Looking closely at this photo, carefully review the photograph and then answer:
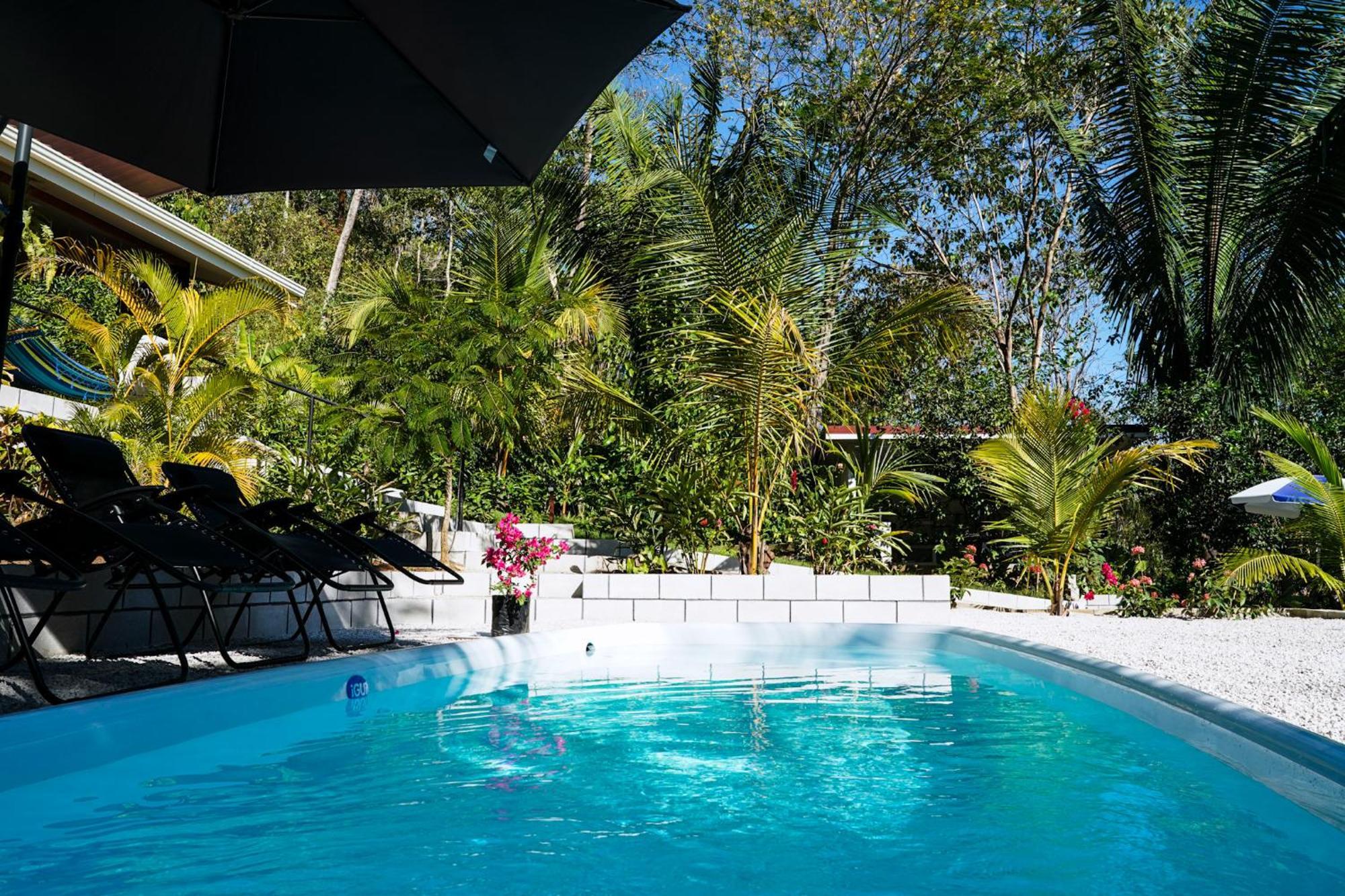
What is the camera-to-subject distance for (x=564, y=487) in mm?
13195

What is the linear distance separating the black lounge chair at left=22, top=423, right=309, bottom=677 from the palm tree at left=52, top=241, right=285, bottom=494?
2.85 metres

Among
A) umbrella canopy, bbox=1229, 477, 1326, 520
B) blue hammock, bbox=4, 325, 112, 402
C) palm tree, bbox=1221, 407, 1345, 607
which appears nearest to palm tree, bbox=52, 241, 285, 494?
blue hammock, bbox=4, 325, 112, 402

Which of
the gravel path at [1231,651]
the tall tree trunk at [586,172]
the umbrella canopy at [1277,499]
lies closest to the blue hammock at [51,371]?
the gravel path at [1231,651]

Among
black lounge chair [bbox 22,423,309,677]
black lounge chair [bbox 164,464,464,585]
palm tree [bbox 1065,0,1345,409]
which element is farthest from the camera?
palm tree [bbox 1065,0,1345,409]

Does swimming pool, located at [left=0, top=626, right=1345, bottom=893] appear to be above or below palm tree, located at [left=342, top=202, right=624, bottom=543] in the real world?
below

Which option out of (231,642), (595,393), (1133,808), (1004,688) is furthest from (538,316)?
(1133,808)

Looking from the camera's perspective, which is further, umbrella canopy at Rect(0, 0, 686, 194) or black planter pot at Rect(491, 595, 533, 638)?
black planter pot at Rect(491, 595, 533, 638)

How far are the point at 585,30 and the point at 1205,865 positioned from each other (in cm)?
381

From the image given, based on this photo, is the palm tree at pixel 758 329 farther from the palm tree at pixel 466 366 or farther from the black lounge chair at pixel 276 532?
the black lounge chair at pixel 276 532

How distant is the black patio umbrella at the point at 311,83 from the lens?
4145mm

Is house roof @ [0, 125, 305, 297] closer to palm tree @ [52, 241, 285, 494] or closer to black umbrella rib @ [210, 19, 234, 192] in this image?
palm tree @ [52, 241, 285, 494]

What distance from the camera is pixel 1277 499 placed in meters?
10.7

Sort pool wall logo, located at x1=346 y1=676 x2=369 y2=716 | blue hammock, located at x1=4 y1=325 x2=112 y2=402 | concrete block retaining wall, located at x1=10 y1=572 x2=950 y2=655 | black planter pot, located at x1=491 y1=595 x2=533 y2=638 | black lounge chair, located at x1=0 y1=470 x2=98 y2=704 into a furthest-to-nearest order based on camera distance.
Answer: blue hammock, located at x1=4 y1=325 x2=112 y2=402, concrete block retaining wall, located at x1=10 y1=572 x2=950 y2=655, black planter pot, located at x1=491 y1=595 x2=533 y2=638, pool wall logo, located at x1=346 y1=676 x2=369 y2=716, black lounge chair, located at x1=0 y1=470 x2=98 y2=704

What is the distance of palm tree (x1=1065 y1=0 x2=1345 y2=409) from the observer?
39.1ft
